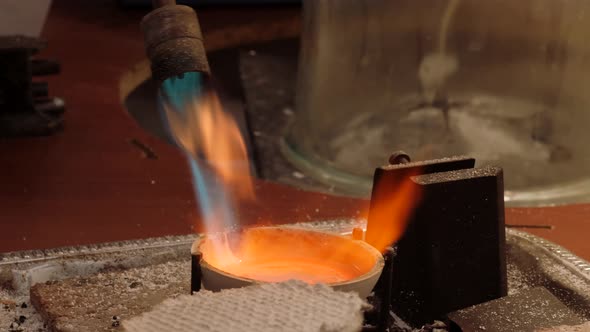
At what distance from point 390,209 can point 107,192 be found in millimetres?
624

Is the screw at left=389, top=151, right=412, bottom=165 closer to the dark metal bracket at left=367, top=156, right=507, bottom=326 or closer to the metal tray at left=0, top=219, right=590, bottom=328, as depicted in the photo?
the dark metal bracket at left=367, top=156, right=507, bottom=326

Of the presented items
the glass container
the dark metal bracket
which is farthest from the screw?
the glass container

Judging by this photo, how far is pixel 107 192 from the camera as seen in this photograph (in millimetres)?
1361

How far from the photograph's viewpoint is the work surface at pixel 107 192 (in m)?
1.22

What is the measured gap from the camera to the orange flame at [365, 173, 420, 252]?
84 centimetres

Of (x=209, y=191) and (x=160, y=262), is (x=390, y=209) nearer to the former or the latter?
(x=160, y=262)

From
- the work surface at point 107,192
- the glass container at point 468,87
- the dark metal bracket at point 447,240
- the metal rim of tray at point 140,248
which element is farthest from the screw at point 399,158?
the glass container at point 468,87

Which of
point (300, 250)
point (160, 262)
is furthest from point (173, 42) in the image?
point (160, 262)

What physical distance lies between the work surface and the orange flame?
41 cm

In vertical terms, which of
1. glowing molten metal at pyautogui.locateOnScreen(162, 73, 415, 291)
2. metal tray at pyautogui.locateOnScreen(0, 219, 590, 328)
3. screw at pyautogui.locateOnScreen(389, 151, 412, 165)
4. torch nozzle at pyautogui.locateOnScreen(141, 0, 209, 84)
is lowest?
metal tray at pyautogui.locateOnScreen(0, 219, 590, 328)

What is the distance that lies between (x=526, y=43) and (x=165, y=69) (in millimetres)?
968

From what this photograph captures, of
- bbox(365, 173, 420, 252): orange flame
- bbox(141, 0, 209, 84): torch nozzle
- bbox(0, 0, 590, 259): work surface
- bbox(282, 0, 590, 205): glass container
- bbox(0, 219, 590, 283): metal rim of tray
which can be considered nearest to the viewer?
bbox(141, 0, 209, 84): torch nozzle

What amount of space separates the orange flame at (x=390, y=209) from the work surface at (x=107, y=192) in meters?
0.41

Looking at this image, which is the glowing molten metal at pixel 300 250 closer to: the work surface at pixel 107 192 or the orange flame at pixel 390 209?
the orange flame at pixel 390 209
